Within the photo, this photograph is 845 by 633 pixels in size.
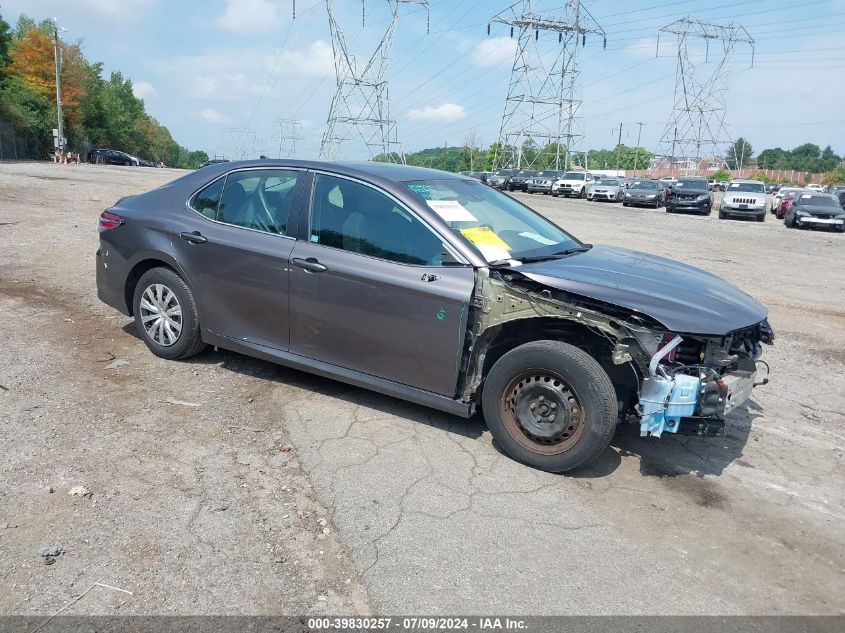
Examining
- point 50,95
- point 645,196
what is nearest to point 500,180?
point 645,196

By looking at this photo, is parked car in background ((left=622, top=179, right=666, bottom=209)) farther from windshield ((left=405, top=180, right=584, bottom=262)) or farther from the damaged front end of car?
the damaged front end of car

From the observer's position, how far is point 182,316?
17.8ft

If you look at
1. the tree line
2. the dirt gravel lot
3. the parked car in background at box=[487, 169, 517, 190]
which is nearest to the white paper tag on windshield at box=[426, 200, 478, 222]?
the dirt gravel lot

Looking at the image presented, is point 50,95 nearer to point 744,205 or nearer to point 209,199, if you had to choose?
point 744,205

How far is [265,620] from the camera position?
277cm

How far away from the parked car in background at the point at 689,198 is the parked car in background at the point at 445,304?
27523mm

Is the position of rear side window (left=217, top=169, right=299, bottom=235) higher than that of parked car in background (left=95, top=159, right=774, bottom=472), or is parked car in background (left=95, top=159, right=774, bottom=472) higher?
rear side window (left=217, top=169, right=299, bottom=235)

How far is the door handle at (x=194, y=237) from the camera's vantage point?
207 inches

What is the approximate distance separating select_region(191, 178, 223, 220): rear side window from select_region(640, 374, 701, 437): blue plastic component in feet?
11.4

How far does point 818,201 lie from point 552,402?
25956 millimetres

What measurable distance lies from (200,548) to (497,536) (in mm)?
1426

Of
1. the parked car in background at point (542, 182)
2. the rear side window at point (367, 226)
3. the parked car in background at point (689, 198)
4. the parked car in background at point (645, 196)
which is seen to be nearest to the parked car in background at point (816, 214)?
the parked car in background at point (689, 198)

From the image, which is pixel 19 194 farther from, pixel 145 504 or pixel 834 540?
pixel 834 540

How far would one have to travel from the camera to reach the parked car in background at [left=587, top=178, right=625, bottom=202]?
38656 mm
